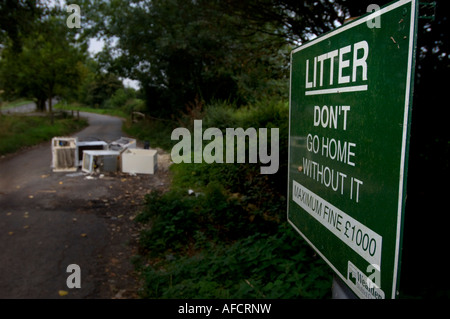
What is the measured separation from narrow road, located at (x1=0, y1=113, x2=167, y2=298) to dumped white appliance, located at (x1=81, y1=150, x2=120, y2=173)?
0.48 metres

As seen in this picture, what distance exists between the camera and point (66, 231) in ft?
21.8

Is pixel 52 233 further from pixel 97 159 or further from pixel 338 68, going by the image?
pixel 338 68

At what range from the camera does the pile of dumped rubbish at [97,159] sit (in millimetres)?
11359

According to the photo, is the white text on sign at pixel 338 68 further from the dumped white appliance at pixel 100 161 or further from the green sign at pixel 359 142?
the dumped white appliance at pixel 100 161

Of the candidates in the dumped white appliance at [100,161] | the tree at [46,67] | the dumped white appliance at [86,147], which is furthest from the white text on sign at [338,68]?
the tree at [46,67]

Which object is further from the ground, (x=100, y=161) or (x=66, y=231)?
(x=100, y=161)

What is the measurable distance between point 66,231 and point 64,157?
5.56 meters

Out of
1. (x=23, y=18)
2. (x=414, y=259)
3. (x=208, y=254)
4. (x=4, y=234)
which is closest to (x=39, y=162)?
(x=23, y=18)

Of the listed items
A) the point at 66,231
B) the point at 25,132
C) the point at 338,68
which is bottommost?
the point at 66,231

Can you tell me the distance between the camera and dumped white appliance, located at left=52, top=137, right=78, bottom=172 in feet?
38.0

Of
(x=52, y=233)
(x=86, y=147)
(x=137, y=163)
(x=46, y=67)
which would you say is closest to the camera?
(x=52, y=233)

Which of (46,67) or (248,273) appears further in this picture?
(46,67)

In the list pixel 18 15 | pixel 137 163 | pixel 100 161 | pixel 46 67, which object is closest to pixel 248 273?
pixel 137 163

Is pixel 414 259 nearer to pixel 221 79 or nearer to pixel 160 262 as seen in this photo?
pixel 160 262
